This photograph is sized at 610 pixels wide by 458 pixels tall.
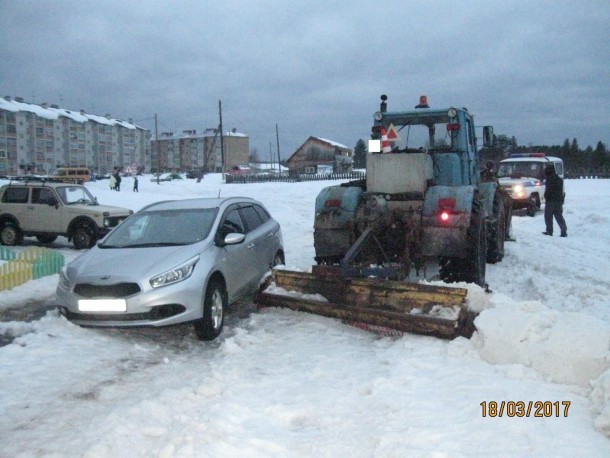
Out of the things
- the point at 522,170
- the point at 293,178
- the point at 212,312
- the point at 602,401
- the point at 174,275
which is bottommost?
the point at 602,401

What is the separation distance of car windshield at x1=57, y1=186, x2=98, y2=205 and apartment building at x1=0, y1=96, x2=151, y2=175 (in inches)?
2558

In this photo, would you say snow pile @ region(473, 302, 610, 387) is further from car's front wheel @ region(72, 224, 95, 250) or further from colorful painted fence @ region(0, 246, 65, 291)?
car's front wheel @ region(72, 224, 95, 250)

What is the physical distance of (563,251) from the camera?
1138cm

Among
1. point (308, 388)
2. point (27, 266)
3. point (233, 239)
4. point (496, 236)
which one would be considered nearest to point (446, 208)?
point (233, 239)

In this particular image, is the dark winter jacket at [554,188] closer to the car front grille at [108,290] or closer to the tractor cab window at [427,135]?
the tractor cab window at [427,135]

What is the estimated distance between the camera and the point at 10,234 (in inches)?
536

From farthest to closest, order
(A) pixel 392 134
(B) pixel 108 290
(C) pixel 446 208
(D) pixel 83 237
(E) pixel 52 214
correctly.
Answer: (E) pixel 52 214
(D) pixel 83 237
(A) pixel 392 134
(C) pixel 446 208
(B) pixel 108 290

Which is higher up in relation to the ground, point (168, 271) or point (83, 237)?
point (168, 271)

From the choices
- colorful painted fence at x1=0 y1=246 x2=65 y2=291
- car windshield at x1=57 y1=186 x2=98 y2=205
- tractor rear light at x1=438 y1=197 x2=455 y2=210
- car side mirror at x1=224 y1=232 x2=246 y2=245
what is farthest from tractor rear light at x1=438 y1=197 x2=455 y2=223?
car windshield at x1=57 y1=186 x2=98 y2=205

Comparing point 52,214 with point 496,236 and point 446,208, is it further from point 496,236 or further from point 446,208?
point 496,236

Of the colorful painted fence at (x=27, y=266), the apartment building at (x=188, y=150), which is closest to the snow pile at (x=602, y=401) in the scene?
the colorful painted fence at (x=27, y=266)

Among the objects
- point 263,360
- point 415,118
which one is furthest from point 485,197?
point 263,360
